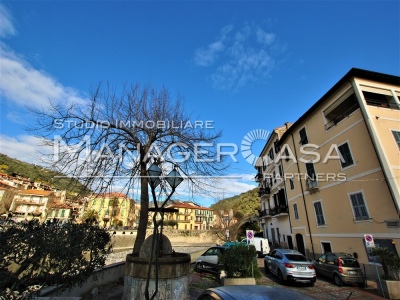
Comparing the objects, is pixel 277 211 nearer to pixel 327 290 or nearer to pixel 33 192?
pixel 327 290

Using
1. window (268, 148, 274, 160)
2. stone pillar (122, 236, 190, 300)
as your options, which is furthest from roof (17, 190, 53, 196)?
stone pillar (122, 236, 190, 300)

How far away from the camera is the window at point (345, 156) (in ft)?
43.5

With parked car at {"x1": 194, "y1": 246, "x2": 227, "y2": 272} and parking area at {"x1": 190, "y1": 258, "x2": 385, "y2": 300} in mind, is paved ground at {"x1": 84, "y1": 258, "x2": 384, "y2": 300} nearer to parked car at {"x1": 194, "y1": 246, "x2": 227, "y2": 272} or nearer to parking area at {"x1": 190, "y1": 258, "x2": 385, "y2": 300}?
parking area at {"x1": 190, "y1": 258, "x2": 385, "y2": 300}

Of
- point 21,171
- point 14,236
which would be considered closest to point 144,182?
point 14,236

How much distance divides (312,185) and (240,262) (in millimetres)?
11568

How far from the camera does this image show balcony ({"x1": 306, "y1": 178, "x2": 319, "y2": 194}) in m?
16.7

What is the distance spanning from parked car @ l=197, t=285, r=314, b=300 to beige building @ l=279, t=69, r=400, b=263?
1079cm

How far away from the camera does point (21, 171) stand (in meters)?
65.3

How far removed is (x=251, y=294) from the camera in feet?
9.36

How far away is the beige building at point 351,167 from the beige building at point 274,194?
408 cm

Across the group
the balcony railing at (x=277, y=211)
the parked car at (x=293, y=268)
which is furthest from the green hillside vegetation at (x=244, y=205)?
the parked car at (x=293, y=268)

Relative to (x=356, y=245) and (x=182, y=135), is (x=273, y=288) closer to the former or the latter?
(x=182, y=135)

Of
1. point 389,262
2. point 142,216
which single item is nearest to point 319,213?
point 389,262

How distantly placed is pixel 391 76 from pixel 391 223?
9.73m
